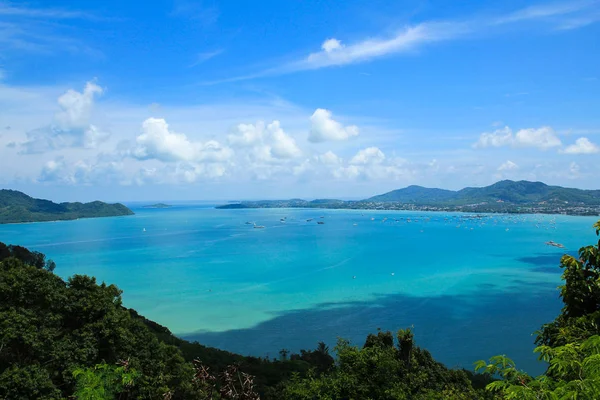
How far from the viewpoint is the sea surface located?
2553cm

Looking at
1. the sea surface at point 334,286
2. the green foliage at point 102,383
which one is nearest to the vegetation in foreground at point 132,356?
the green foliage at point 102,383

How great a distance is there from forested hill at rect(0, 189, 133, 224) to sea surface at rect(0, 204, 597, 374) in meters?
48.7

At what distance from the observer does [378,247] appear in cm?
6400

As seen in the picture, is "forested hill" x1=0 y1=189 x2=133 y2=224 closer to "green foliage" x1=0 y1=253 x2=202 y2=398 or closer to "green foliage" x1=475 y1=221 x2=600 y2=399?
"green foliage" x1=0 y1=253 x2=202 y2=398

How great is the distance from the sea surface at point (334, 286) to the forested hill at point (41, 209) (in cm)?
4867

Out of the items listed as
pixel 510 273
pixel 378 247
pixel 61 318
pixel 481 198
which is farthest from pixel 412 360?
pixel 481 198

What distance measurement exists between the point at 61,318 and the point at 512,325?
27445mm

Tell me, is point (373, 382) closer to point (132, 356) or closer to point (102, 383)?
point (102, 383)

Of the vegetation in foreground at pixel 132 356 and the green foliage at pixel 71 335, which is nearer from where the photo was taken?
the vegetation in foreground at pixel 132 356

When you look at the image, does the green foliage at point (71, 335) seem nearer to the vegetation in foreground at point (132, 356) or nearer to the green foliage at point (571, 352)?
the vegetation in foreground at point (132, 356)

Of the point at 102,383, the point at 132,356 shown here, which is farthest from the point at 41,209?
the point at 102,383

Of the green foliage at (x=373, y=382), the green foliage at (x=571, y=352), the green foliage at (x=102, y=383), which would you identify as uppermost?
the green foliage at (x=571, y=352)

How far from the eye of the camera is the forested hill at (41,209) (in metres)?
114

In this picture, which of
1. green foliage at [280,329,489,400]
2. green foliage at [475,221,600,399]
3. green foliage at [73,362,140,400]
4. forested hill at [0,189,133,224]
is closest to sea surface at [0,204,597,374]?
green foliage at [280,329,489,400]
